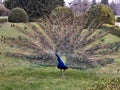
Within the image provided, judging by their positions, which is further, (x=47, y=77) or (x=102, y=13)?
(x=102, y=13)

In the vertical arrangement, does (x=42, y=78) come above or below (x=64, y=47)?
below

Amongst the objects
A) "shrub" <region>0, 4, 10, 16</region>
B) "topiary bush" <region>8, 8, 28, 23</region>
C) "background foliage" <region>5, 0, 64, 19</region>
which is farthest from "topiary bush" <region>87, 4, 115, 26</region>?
"shrub" <region>0, 4, 10, 16</region>

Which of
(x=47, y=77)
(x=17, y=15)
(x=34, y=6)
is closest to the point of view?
(x=47, y=77)

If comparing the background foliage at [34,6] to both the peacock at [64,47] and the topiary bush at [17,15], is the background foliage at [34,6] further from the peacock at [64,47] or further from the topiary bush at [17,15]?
the peacock at [64,47]

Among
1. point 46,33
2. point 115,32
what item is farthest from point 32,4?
point 46,33

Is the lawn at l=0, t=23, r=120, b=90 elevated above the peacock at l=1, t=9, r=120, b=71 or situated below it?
below

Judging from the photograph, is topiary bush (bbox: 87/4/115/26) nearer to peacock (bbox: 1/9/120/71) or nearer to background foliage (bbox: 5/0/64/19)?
background foliage (bbox: 5/0/64/19)

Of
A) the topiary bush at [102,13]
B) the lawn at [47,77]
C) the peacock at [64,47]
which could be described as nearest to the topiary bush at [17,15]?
the topiary bush at [102,13]

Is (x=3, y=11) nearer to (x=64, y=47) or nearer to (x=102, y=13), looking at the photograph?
(x=102, y=13)

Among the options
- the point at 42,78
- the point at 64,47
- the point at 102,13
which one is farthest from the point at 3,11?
the point at 42,78

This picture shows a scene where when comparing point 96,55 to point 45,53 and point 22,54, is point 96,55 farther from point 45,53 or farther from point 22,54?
point 22,54

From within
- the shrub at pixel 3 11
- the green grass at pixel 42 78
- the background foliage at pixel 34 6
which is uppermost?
the background foliage at pixel 34 6

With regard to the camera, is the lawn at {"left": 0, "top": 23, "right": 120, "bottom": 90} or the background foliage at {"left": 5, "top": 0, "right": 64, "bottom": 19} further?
the background foliage at {"left": 5, "top": 0, "right": 64, "bottom": 19}

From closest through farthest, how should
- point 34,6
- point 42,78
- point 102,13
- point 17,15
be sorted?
point 42,78 → point 102,13 → point 17,15 → point 34,6
